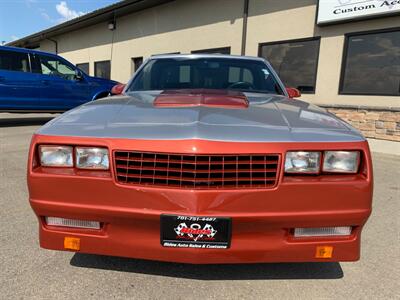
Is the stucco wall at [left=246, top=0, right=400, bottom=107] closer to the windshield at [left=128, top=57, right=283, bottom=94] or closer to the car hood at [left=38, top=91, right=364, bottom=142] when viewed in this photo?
the windshield at [left=128, top=57, right=283, bottom=94]

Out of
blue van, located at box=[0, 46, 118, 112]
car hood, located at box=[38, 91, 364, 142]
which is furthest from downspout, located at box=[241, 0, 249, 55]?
car hood, located at box=[38, 91, 364, 142]

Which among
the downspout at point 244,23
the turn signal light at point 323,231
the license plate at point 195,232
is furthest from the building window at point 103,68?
the turn signal light at point 323,231

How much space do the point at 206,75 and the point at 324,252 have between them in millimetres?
2122

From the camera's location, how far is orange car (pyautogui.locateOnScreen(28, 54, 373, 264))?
5.84 ft

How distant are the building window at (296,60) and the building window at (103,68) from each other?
925 centimetres

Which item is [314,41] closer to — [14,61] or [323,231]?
[14,61]

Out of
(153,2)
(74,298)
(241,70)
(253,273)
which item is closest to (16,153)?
(241,70)

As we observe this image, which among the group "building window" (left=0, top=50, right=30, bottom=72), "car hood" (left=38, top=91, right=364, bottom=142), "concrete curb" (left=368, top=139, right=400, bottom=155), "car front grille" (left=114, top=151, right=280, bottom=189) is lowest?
"concrete curb" (left=368, top=139, right=400, bottom=155)

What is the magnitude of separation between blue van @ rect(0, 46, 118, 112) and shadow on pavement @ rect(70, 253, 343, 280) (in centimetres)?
775

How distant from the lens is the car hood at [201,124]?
1.83 m

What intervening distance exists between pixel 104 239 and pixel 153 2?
41.8 ft

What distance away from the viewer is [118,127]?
6.34 ft

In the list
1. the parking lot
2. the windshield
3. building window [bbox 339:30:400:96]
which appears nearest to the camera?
the parking lot

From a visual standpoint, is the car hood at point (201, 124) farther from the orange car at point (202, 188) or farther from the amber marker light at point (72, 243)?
the amber marker light at point (72, 243)
